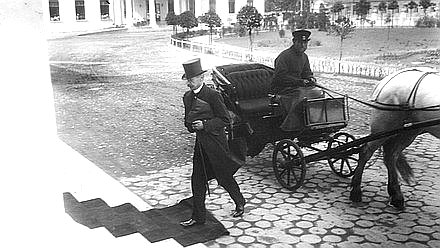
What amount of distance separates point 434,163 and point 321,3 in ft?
4.82

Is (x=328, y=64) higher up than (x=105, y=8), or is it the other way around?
(x=105, y=8)

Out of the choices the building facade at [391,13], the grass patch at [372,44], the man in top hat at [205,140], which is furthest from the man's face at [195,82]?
the building facade at [391,13]

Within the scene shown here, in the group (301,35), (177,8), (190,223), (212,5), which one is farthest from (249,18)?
(190,223)

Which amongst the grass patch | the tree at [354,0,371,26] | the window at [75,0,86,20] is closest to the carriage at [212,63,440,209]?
the grass patch

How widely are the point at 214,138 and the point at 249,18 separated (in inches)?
44.6

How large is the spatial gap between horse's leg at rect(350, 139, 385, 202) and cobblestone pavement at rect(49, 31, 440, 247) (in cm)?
6

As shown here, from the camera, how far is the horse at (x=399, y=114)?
2.97 metres

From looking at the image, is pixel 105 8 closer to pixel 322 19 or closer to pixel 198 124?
pixel 198 124

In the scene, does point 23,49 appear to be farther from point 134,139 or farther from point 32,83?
point 134,139

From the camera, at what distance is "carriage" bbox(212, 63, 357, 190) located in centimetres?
336

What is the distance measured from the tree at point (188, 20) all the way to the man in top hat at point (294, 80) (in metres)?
0.63

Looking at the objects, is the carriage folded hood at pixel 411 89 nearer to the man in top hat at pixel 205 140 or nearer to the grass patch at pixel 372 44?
the grass patch at pixel 372 44

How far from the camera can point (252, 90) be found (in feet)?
12.3

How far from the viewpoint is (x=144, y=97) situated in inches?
165
